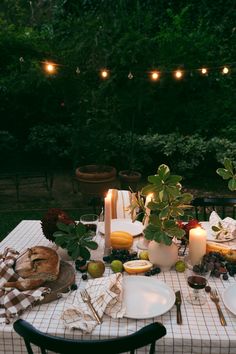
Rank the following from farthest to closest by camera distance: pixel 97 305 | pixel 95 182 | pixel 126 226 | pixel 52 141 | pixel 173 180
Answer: pixel 52 141, pixel 95 182, pixel 126 226, pixel 173 180, pixel 97 305

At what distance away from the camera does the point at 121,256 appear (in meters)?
2.22

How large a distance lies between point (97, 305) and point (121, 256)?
50cm

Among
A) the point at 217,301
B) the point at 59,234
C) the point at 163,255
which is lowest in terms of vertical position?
the point at 217,301

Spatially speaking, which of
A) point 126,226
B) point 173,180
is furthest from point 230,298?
point 126,226

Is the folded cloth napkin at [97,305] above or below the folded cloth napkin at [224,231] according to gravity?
below

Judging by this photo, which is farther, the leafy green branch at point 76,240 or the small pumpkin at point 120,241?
the small pumpkin at point 120,241

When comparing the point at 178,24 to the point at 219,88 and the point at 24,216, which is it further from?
the point at 24,216

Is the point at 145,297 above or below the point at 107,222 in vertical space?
below

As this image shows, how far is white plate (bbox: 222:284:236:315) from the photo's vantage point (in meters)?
1.75

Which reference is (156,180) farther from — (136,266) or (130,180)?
(130,180)

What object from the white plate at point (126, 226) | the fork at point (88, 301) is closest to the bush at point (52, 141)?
the white plate at point (126, 226)

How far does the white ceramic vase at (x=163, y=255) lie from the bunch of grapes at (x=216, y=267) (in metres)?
0.14

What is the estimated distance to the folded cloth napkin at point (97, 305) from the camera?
1.64 metres

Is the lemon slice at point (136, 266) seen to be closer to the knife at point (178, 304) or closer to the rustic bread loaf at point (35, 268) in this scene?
the knife at point (178, 304)
